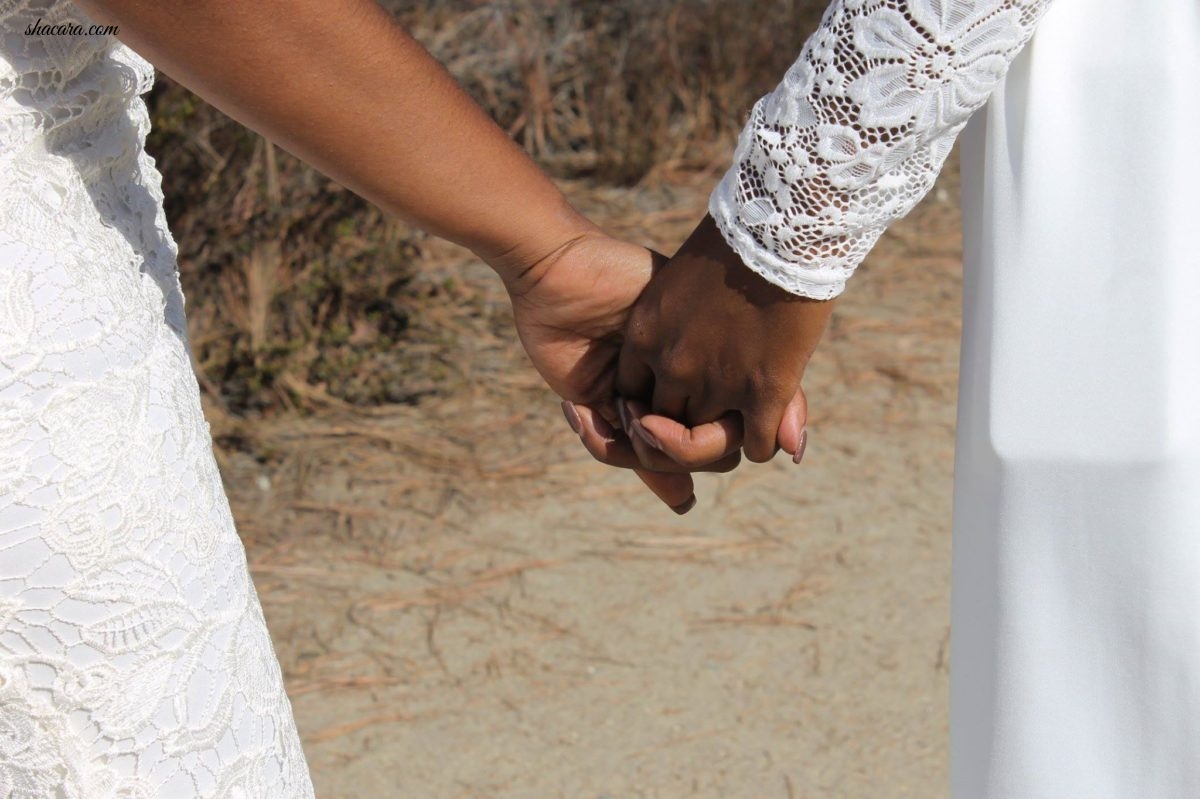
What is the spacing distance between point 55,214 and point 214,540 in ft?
0.87

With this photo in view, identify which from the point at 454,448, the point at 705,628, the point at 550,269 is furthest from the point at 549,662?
the point at 550,269

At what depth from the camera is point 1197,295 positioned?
3.96 ft

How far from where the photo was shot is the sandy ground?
8.45 ft

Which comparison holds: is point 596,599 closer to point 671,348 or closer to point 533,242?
point 671,348

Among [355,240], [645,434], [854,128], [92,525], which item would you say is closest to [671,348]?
[645,434]

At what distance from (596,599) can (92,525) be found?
80.8 inches

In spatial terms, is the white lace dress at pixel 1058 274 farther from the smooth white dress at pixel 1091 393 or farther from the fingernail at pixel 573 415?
the fingernail at pixel 573 415

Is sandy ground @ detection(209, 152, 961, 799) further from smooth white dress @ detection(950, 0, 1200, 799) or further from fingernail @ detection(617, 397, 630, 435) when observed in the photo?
smooth white dress @ detection(950, 0, 1200, 799)

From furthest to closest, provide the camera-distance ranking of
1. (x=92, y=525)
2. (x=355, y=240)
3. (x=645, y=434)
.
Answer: (x=355, y=240) → (x=645, y=434) → (x=92, y=525)

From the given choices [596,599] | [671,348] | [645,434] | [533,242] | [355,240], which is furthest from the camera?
[355,240]

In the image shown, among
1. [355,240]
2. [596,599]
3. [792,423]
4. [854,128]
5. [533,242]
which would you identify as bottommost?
[355,240]

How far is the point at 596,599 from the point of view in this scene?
3.00 meters

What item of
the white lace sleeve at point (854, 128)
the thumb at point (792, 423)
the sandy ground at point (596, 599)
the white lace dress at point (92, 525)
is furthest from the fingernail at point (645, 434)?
the sandy ground at point (596, 599)

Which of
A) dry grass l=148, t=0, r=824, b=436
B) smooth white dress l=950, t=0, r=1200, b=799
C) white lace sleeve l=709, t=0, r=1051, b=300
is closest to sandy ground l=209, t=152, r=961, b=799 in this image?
dry grass l=148, t=0, r=824, b=436
